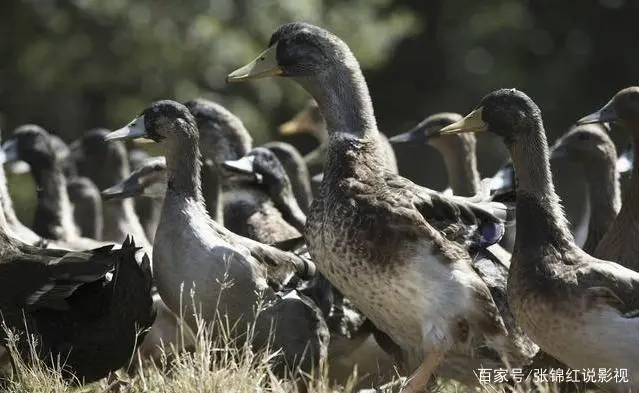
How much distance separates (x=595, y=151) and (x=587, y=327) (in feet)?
8.58

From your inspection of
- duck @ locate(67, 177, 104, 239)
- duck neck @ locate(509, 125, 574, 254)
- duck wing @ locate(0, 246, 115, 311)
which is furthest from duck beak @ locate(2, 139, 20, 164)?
duck neck @ locate(509, 125, 574, 254)

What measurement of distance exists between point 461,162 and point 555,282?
10.3ft

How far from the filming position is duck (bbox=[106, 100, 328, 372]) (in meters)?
6.38

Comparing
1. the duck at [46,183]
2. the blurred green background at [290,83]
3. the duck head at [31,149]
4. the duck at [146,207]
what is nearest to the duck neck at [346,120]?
the duck at [146,207]

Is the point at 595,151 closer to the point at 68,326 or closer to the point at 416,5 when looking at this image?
the point at 68,326

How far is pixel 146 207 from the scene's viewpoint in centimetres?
1184

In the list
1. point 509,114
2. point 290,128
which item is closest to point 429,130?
point 290,128

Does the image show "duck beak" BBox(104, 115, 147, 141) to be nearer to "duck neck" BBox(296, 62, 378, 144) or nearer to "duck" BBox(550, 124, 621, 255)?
"duck neck" BBox(296, 62, 378, 144)

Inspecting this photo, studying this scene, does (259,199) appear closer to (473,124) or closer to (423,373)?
(473,124)

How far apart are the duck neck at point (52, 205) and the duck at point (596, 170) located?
3224mm

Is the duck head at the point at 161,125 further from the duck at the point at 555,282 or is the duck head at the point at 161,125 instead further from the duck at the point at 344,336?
the duck at the point at 555,282

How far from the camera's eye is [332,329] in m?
6.90

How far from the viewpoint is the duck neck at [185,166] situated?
675 centimetres

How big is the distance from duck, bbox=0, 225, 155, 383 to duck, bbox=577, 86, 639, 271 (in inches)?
85.3
